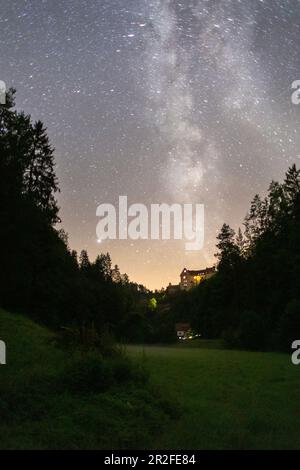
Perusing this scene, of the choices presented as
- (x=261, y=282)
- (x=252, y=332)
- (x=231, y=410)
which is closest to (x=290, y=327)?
(x=252, y=332)

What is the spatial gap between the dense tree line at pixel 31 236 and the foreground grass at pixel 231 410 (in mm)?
11249

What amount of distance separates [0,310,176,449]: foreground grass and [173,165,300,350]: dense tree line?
31081mm

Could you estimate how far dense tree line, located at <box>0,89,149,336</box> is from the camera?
32.2 metres

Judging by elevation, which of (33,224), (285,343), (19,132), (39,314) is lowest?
(285,343)

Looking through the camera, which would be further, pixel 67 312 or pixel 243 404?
pixel 67 312

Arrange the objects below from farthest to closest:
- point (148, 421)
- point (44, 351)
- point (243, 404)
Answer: point (44, 351), point (243, 404), point (148, 421)

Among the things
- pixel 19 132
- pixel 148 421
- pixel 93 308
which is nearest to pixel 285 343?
pixel 93 308

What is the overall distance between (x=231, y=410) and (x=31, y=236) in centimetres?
2523

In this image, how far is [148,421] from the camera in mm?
9500
